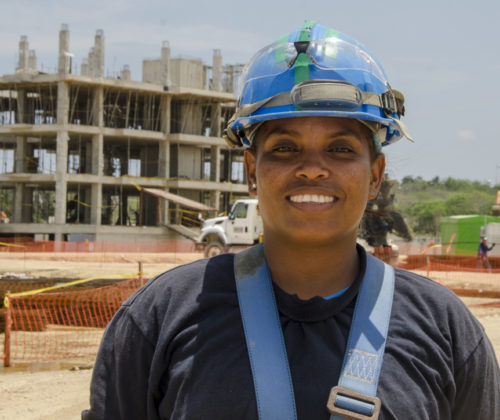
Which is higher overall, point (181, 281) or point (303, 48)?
point (303, 48)

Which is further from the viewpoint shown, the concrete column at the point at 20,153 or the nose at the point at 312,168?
the concrete column at the point at 20,153

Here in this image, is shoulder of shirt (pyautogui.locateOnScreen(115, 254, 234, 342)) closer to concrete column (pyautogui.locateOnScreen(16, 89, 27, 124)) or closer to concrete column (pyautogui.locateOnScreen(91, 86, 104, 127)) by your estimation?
concrete column (pyautogui.locateOnScreen(91, 86, 104, 127))

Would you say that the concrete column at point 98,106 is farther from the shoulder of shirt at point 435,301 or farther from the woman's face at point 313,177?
the shoulder of shirt at point 435,301

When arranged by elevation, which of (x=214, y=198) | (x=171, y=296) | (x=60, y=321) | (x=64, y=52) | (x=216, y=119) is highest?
(x=64, y=52)

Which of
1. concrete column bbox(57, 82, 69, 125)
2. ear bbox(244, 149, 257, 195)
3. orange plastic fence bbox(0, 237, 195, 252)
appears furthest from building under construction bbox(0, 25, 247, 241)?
ear bbox(244, 149, 257, 195)

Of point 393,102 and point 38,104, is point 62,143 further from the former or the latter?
point 393,102

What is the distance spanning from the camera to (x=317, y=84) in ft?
5.90

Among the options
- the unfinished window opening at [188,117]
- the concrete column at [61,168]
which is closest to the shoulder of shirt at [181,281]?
the concrete column at [61,168]

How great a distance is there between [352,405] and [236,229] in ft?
74.5

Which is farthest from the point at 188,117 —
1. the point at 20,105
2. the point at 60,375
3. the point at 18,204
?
the point at 60,375

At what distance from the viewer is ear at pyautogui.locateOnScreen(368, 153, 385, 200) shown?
206 cm

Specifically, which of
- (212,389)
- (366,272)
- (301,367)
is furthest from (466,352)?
(212,389)

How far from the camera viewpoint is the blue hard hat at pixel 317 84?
71.0 inches

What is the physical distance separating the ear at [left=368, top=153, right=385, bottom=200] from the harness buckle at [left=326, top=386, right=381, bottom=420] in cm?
73
